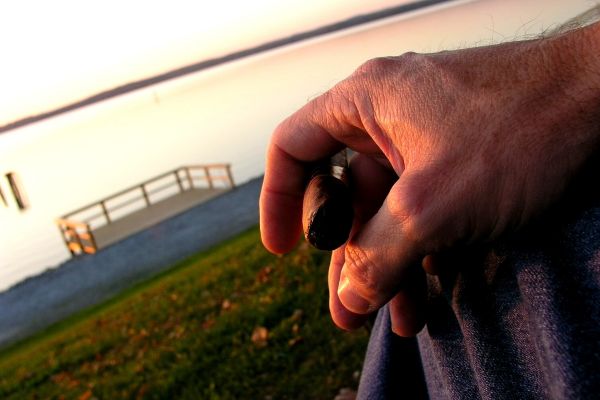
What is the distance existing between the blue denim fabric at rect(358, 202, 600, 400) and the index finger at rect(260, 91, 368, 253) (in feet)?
1.90

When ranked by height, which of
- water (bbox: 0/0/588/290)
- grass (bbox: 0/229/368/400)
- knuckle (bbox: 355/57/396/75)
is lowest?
water (bbox: 0/0/588/290)

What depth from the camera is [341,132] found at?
68.0 inches

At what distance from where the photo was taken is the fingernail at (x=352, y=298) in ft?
5.19

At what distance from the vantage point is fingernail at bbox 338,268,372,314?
1.58 meters

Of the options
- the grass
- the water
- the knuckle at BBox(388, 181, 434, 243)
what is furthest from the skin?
the water

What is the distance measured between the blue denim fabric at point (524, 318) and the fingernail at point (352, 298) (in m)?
0.27

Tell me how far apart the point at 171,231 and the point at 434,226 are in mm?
20558

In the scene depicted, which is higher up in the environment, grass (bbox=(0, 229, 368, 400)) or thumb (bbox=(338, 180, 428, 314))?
thumb (bbox=(338, 180, 428, 314))

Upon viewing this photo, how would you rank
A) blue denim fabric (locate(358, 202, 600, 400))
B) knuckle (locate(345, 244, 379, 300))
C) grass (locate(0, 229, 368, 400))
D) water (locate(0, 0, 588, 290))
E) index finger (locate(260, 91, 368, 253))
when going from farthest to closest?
water (locate(0, 0, 588, 290)) < grass (locate(0, 229, 368, 400)) < index finger (locate(260, 91, 368, 253)) < knuckle (locate(345, 244, 379, 300)) < blue denim fabric (locate(358, 202, 600, 400))

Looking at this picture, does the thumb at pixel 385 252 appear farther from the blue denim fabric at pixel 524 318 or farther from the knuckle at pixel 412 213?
the blue denim fabric at pixel 524 318

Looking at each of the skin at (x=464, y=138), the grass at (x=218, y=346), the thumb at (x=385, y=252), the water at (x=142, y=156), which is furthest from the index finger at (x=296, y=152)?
the water at (x=142, y=156)

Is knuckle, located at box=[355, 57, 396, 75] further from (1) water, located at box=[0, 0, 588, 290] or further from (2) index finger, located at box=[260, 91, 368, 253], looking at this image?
(1) water, located at box=[0, 0, 588, 290]

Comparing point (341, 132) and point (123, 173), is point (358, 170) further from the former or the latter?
point (123, 173)

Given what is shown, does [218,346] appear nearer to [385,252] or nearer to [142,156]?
[385,252]
